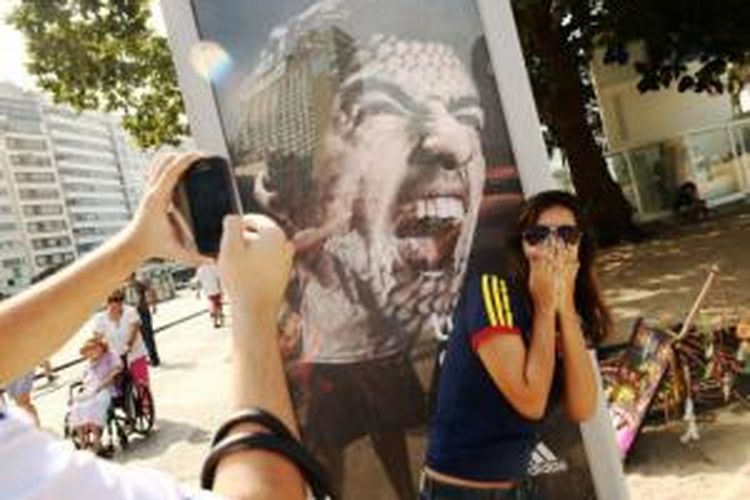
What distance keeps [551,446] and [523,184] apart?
927mm

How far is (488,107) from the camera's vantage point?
3.62 meters

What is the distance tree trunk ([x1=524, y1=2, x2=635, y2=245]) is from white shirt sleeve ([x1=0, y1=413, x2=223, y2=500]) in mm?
22207

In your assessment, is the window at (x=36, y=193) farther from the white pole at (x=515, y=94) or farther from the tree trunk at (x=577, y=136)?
the white pole at (x=515, y=94)

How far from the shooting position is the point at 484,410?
2.97m

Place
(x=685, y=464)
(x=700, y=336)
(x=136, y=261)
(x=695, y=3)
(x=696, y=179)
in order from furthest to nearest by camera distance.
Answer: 1. (x=696, y=179)
2. (x=695, y=3)
3. (x=700, y=336)
4. (x=685, y=464)
5. (x=136, y=261)

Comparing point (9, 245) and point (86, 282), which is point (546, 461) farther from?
point (9, 245)

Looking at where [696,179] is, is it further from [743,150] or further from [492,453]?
[492,453]

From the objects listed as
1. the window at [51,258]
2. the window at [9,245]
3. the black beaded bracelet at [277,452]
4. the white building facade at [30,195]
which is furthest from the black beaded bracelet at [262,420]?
the window at [51,258]

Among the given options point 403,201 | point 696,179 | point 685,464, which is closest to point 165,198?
point 403,201

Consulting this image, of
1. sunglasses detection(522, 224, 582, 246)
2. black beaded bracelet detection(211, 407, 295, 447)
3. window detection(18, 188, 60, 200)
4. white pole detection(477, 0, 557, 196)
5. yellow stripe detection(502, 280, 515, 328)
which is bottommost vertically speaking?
yellow stripe detection(502, 280, 515, 328)

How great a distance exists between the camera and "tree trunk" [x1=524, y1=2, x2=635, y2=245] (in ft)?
75.8

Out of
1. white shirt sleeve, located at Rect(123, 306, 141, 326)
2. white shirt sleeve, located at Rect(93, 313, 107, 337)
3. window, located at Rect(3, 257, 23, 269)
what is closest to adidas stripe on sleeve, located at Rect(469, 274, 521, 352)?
white shirt sleeve, located at Rect(123, 306, 141, 326)

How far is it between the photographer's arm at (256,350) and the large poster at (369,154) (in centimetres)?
212

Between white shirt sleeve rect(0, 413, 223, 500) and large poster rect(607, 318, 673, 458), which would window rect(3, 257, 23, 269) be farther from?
white shirt sleeve rect(0, 413, 223, 500)
